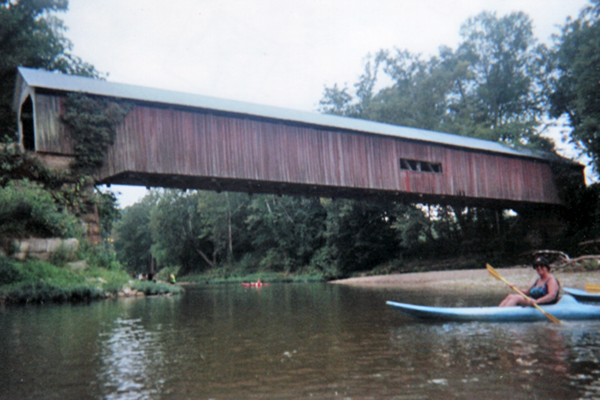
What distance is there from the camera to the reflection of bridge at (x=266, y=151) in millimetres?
16641

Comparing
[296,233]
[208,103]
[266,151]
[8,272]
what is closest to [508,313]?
[266,151]

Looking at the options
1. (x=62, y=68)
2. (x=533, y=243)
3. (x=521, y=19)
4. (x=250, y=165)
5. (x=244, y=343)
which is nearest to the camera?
(x=244, y=343)

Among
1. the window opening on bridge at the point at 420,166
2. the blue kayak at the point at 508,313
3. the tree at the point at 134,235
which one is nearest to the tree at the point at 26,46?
the window opening on bridge at the point at 420,166

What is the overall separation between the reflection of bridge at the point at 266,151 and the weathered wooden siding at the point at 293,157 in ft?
0.12

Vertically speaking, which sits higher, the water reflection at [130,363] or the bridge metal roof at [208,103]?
the bridge metal roof at [208,103]

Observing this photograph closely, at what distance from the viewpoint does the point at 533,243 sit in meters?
28.8

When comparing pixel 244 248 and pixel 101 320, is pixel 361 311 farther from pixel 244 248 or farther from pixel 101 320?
pixel 244 248

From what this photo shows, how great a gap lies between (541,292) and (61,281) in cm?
1222

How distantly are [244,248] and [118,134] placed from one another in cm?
3360

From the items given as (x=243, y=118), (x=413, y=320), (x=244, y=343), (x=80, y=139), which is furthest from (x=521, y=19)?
(x=244, y=343)

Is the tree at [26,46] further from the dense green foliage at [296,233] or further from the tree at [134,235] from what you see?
the tree at [134,235]

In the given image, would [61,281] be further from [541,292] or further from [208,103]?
[541,292]

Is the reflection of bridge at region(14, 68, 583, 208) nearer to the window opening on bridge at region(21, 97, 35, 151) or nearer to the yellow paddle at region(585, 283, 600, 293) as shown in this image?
the window opening on bridge at region(21, 97, 35, 151)

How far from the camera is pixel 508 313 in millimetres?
7965
